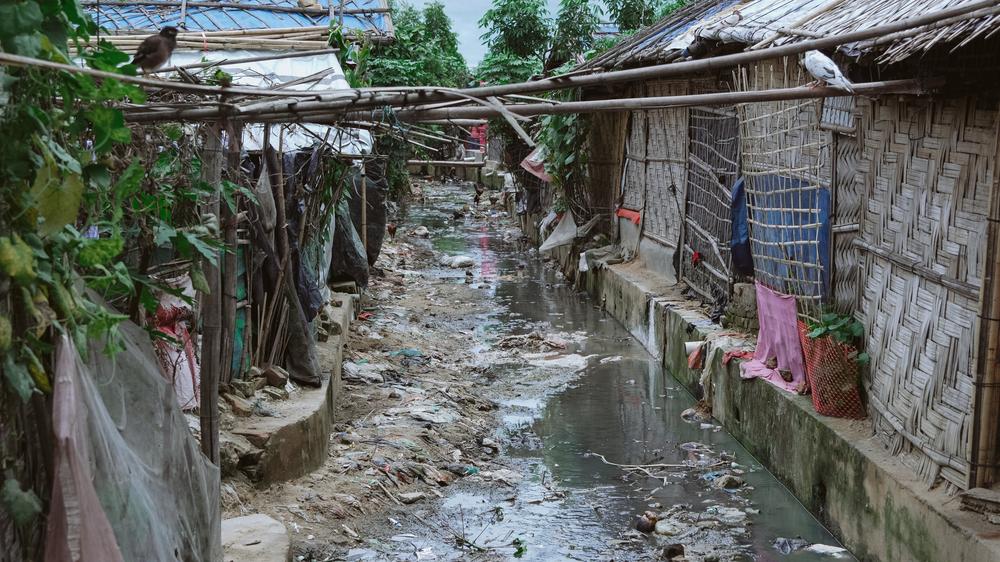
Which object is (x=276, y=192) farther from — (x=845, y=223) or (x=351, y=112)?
(x=845, y=223)

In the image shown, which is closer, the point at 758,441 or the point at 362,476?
the point at 362,476

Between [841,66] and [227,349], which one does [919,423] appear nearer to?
[841,66]

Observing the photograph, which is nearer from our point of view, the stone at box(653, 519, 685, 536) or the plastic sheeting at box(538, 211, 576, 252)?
the stone at box(653, 519, 685, 536)

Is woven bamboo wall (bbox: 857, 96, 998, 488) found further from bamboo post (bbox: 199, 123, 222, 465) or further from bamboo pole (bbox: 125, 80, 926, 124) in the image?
bamboo post (bbox: 199, 123, 222, 465)

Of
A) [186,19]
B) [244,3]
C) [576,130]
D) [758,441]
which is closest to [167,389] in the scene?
[758,441]

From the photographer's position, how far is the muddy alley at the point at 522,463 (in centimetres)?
636

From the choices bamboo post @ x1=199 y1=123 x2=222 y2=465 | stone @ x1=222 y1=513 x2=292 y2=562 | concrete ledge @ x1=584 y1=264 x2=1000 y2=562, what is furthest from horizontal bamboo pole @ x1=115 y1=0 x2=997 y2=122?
concrete ledge @ x1=584 y1=264 x2=1000 y2=562

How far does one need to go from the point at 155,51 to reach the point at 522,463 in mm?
5063

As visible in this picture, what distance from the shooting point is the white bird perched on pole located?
15.7 feet

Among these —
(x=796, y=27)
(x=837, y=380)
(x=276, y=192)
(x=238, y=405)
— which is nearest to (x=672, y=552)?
(x=837, y=380)

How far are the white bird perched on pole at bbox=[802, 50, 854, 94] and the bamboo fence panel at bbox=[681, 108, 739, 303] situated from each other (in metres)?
4.83

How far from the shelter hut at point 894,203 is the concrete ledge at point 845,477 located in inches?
7.2

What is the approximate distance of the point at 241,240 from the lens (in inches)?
272

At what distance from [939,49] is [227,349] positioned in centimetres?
454
